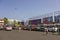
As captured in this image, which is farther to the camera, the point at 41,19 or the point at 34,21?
the point at 34,21

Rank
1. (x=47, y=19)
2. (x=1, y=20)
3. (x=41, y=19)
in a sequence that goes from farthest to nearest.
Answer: (x=1, y=20)
(x=41, y=19)
(x=47, y=19)

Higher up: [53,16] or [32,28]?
[53,16]

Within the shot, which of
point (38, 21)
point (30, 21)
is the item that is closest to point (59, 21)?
point (38, 21)

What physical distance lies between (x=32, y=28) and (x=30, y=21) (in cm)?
1849

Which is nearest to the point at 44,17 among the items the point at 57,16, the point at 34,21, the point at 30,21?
the point at 57,16

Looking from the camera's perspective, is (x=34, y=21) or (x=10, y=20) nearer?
(x=34, y=21)

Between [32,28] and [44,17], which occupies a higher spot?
[44,17]

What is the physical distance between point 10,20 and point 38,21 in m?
62.4

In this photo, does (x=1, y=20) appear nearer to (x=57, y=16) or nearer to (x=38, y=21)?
(x=38, y=21)

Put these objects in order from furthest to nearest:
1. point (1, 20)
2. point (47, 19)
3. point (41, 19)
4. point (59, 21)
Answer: point (1, 20)
point (41, 19)
point (47, 19)
point (59, 21)

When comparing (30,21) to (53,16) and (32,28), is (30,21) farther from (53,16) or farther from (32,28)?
(53,16)

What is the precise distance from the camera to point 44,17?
222ft

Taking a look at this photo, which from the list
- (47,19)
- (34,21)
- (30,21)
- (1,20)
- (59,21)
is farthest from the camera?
(1,20)

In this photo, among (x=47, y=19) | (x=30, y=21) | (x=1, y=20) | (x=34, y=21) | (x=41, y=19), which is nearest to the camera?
(x=47, y=19)
